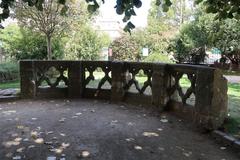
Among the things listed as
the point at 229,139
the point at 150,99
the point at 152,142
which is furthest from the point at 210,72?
the point at 150,99

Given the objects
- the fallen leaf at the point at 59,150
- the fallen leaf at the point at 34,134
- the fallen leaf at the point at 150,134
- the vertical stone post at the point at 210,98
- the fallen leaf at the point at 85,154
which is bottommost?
the fallen leaf at the point at 85,154

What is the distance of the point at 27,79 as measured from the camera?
1001 cm

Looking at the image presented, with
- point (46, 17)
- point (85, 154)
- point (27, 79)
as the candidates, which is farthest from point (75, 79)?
point (46, 17)

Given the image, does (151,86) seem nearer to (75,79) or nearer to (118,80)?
(118,80)

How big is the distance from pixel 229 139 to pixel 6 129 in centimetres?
376

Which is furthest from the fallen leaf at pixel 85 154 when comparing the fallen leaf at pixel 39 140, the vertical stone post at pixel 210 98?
the vertical stone post at pixel 210 98

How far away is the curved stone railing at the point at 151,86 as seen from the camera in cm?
638

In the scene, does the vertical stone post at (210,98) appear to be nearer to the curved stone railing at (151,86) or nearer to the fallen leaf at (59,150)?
the curved stone railing at (151,86)

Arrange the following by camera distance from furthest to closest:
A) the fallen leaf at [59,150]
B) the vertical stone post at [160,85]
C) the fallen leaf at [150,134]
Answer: the vertical stone post at [160,85] < the fallen leaf at [150,134] < the fallen leaf at [59,150]

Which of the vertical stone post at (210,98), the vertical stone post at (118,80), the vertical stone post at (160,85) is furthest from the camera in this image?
the vertical stone post at (118,80)

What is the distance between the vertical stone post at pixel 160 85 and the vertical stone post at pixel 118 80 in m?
1.30

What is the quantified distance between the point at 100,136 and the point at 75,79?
168 inches

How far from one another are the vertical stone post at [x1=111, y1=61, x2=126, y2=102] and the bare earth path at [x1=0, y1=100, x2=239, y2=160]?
110 cm

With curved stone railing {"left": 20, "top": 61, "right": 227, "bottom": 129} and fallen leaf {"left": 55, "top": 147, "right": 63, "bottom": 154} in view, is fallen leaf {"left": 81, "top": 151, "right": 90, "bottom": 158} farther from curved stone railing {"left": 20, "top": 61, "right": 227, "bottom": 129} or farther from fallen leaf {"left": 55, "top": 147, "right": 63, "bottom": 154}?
curved stone railing {"left": 20, "top": 61, "right": 227, "bottom": 129}
